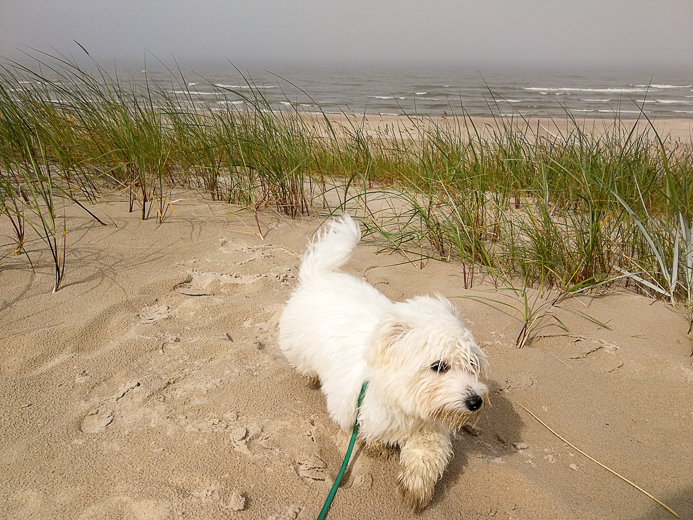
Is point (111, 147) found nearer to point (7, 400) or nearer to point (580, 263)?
point (7, 400)

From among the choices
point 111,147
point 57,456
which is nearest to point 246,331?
point 57,456

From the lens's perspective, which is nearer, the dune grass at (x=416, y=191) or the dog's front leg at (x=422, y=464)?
the dog's front leg at (x=422, y=464)

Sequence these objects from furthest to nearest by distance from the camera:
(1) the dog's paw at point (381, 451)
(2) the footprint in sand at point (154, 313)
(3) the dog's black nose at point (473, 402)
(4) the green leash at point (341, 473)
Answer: (2) the footprint in sand at point (154, 313) < (1) the dog's paw at point (381, 451) < (4) the green leash at point (341, 473) < (3) the dog's black nose at point (473, 402)

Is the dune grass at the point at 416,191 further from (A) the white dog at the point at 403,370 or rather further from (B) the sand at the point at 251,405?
(A) the white dog at the point at 403,370

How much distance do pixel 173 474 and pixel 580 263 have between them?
10.1ft

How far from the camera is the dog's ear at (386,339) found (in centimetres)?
195

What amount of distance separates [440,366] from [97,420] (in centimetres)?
173

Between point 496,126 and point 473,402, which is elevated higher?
point 473,402

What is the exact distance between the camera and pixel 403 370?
1.92m

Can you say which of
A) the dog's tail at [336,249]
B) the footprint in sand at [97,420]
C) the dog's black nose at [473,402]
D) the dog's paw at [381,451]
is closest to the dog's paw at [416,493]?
the dog's paw at [381,451]

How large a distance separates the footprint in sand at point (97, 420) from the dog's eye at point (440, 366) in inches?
64.5

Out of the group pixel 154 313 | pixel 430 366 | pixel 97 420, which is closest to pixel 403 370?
pixel 430 366

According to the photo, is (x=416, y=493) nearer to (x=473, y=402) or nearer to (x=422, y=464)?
(x=422, y=464)

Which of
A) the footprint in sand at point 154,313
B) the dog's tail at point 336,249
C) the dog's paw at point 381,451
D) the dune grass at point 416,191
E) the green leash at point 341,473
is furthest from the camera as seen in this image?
the dune grass at point 416,191
